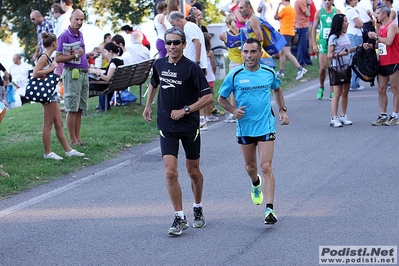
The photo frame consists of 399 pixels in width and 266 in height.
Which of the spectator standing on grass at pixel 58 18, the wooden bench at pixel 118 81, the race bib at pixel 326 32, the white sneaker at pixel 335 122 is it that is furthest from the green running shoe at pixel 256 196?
the race bib at pixel 326 32

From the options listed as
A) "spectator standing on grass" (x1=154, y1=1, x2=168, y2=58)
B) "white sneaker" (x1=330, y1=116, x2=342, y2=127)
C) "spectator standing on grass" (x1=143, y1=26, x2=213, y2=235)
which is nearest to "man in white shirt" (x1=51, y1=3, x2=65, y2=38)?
"spectator standing on grass" (x1=154, y1=1, x2=168, y2=58)

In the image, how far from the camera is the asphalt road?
659cm

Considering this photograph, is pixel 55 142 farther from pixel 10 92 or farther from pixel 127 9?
pixel 127 9

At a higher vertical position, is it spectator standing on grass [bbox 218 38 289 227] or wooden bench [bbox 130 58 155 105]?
spectator standing on grass [bbox 218 38 289 227]

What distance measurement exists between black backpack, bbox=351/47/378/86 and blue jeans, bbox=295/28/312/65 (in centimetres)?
781

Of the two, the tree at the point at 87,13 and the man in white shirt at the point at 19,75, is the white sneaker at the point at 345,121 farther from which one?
the tree at the point at 87,13

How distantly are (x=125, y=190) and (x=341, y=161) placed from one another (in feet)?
9.54

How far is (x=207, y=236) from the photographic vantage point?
277 inches

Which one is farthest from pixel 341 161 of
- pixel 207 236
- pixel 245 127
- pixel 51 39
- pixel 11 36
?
pixel 11 36

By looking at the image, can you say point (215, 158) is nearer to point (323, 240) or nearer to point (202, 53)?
point (202, 53)

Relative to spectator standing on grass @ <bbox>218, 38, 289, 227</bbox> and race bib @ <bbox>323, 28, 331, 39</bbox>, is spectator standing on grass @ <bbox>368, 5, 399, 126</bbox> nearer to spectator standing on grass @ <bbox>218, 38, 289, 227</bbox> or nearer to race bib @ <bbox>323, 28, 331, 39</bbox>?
race bib @ <bbox>323, 28, 331, 39</bbox>

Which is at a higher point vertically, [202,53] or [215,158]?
[202,53]

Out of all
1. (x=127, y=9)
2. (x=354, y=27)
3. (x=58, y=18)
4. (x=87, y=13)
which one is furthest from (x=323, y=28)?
(x=87, y=13)

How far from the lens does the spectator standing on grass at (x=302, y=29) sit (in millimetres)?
20484
